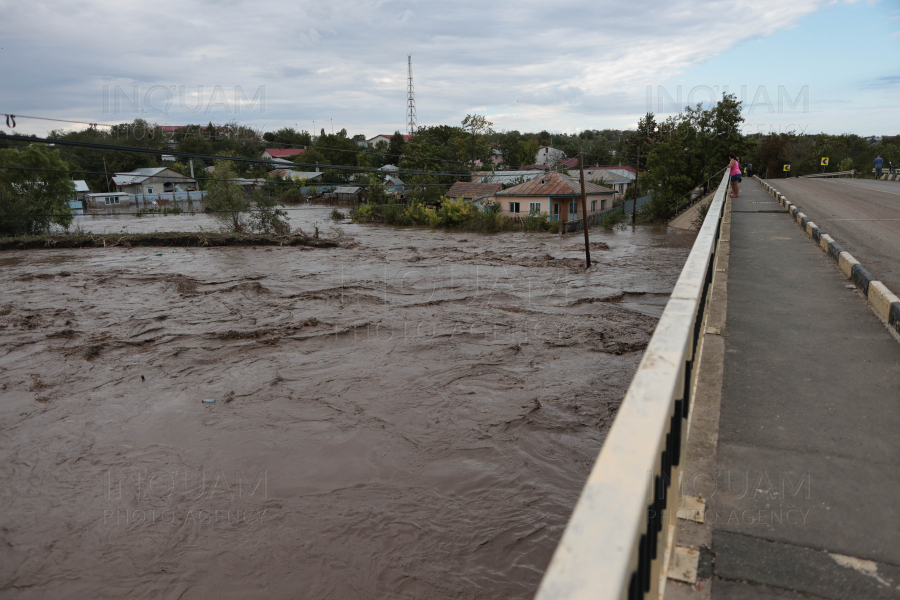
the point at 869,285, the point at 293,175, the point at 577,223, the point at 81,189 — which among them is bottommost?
the point at 577,223

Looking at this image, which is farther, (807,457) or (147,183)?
(147,183)

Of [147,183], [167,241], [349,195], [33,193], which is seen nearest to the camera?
[167,241]

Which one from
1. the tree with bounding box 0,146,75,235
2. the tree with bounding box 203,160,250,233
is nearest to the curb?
the tree with bounding box 203,160,250,233

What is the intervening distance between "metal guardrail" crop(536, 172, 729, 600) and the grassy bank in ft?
106

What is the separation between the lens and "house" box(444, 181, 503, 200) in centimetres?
4881

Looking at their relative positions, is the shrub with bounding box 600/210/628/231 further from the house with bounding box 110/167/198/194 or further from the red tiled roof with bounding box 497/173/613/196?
the house with bounding box 110/167/198/194

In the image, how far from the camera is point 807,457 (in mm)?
2672

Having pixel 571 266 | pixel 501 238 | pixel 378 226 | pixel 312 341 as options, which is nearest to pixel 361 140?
pixel 378 226

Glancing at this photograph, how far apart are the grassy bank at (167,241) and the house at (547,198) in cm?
1618

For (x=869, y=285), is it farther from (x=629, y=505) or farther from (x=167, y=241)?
(x=167, y=241)

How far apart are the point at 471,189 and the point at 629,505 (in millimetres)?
50654

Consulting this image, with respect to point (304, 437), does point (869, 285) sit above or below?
above

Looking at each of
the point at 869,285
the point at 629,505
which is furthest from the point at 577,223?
the point at 629,505

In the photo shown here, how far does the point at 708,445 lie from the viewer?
2783mm
